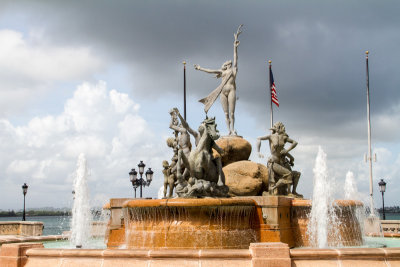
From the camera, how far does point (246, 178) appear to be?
14242 millimetres

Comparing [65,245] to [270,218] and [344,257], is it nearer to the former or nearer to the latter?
[270,218]

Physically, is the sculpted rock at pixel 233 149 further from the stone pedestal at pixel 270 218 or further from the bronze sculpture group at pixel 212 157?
the stone pedestal at pixel 270 218

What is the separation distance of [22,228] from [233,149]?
41.3 feet

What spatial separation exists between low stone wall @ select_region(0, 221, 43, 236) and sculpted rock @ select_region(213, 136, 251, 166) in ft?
36.7

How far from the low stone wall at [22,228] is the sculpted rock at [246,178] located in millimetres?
11958

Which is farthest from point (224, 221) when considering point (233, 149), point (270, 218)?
point (233, 149)

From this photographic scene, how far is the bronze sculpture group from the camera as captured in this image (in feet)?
38.8

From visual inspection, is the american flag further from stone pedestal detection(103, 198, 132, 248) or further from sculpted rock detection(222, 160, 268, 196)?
stone pedestal detection(103, 198, 132, 248)

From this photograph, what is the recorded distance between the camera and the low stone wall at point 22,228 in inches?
872

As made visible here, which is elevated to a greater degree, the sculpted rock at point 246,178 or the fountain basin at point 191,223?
the sculpted rock at point 246,178

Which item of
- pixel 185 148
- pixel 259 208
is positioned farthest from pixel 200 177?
pixel 185 148

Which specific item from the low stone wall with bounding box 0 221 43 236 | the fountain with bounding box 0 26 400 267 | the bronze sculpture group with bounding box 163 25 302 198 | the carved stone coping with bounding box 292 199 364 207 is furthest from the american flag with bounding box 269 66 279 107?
the low stone wall with bounding box 0 221 43 236

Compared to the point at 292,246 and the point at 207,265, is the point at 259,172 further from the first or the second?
the point at 207,265

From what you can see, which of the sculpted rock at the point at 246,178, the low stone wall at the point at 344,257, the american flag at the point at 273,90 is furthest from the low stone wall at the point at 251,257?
the american flag at the point at 273,90
